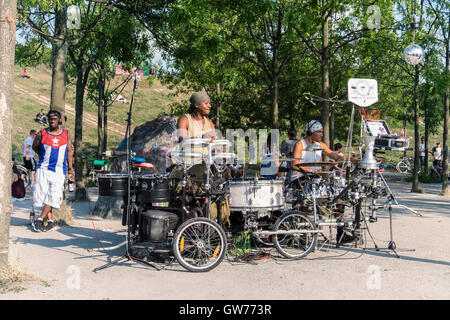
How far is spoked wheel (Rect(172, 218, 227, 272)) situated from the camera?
243 inches

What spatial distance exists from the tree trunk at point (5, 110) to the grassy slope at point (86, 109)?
72.4ft

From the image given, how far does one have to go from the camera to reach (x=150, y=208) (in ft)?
21.8

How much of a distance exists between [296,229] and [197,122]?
2.01 meters

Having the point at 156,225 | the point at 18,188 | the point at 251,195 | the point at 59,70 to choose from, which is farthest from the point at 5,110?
the point at 18,188

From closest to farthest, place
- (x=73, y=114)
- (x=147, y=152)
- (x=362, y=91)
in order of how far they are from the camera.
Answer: (x=362, y=91), (x=147, y=152), (x=73, y=114)

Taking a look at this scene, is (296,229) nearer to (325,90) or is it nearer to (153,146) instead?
(153,146)

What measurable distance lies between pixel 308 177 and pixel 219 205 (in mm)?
1460

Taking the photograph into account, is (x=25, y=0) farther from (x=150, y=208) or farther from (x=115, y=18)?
(x=150, y=208)

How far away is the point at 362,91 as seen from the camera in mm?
8000

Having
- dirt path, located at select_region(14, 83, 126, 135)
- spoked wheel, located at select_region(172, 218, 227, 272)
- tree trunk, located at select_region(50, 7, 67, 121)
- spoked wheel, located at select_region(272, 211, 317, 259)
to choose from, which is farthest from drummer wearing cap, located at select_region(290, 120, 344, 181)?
dirt path, located at select_region(14, 83, 126, 135)

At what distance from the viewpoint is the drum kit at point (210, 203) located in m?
6.35
